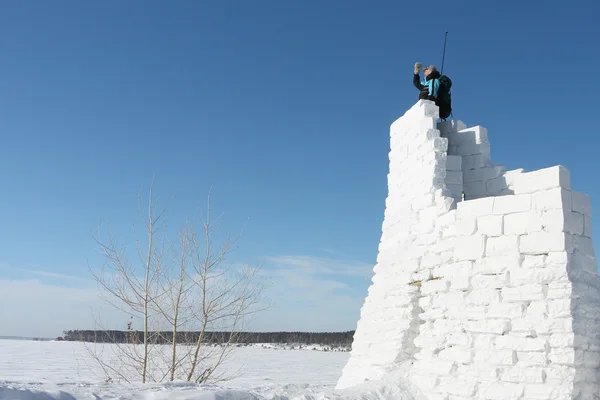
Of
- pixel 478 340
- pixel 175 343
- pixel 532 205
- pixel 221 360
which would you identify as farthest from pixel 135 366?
pixel 532 205

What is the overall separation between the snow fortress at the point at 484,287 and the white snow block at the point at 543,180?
0.01m


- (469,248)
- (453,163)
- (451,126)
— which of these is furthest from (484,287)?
(451,126)

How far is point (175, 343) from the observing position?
894 centimetres

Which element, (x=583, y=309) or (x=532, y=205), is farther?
(x=532, y=205)

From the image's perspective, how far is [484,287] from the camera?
17.7ft

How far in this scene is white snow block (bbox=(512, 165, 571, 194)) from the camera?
5289 millimetres

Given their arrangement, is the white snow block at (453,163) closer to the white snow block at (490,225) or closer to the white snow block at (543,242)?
the white snow block at (490,225)

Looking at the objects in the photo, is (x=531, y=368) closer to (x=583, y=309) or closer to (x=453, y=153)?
(x=583, y=309)

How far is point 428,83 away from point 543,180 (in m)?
2.85

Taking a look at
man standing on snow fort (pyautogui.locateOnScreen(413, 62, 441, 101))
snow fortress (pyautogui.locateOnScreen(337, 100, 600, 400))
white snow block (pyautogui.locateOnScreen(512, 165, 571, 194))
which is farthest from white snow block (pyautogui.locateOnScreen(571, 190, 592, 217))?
man standing on snow fort (pyautogui.locateOnScreen(413, 62, 441, 101))

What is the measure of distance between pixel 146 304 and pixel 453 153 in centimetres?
562

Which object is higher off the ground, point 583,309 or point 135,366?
point 583,309

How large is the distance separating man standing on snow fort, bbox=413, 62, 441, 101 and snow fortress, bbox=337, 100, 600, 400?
530 mm

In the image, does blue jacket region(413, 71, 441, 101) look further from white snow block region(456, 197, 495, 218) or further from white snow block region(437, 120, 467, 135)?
white snow block region(456, 197, 495, 218)
